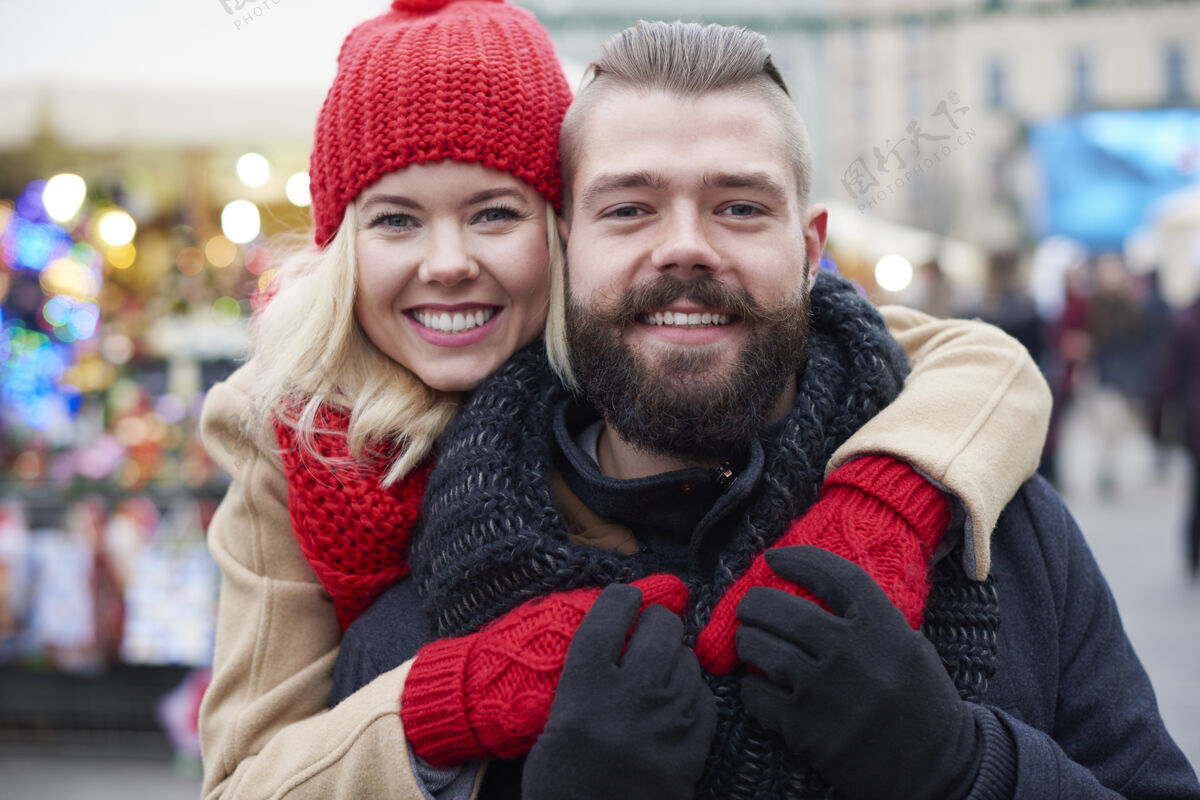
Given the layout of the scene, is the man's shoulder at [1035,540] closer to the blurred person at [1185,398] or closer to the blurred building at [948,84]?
the blurred building at [948,84]

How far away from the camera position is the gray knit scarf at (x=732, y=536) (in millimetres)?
1647

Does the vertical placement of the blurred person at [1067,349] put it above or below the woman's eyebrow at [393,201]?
below

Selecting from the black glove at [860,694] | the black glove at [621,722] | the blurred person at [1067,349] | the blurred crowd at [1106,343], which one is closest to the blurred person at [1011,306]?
the blurred crowd at [1106,343]

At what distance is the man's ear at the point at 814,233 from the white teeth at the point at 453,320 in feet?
2.30

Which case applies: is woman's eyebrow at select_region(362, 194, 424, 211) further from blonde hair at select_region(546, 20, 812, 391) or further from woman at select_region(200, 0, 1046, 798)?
blonde hair at select_region(546, 20, 812, 391)

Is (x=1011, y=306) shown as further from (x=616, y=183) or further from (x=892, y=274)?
(x=616, y=183)

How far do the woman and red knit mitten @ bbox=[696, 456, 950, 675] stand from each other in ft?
1.03

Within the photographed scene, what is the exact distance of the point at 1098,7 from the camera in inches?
523

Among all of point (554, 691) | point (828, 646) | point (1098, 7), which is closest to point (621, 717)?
point (554, 691)

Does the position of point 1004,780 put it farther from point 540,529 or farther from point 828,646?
point 540,529

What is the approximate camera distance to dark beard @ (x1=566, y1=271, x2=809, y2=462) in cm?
181

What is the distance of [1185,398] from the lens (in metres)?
7.30

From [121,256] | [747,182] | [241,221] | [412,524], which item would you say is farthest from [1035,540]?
[121,256]

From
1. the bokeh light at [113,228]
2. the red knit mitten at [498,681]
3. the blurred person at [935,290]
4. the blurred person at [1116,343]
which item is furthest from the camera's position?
the blurred person at [1116,343]
